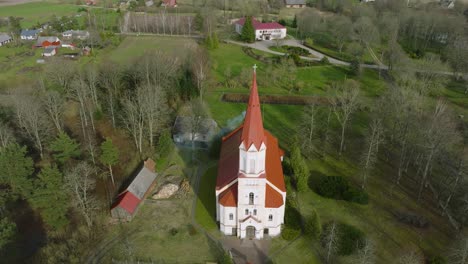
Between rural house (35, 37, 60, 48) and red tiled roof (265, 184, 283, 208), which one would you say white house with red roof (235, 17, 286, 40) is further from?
red tiled roof (265, 184, 283, 208)

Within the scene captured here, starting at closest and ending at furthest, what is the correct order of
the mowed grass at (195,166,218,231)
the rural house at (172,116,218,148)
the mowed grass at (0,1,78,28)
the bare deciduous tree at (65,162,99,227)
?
the bare deciduous tree at (65,162,99,227)
the mowed grass at (195,166,218,231)
the rural house at (172,116,218,148)
the mowed grass at (0,1,78,28)

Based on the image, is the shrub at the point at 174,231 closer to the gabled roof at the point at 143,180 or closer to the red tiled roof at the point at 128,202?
the red tiled roof at the point at 128,202

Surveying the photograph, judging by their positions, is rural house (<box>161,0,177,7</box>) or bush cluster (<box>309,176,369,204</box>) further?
rural house (<box>161,0,177,7</box>)

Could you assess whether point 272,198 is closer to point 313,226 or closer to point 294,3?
point 313,226

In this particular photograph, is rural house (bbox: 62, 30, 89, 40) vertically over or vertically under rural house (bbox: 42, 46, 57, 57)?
over

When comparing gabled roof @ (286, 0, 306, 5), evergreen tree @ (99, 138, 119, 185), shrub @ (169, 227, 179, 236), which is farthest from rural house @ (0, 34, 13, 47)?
gabled roof @ (286, 0, 306, 5)

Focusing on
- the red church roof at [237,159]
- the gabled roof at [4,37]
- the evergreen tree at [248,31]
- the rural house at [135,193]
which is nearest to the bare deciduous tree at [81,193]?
the rural house at [135,193]

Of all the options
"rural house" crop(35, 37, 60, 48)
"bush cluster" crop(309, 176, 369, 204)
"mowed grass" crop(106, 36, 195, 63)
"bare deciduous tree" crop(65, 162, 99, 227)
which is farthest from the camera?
"rural house" crop(35, 37, 60, 48)
